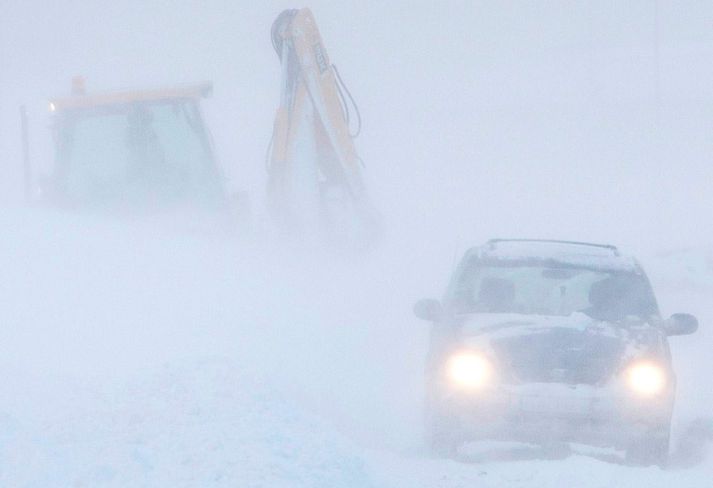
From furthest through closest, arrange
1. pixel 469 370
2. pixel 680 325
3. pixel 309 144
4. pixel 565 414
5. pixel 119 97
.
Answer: pixel 309 144 < pixel 119 97 < pixel 680 325 < pixel 469 370 < pixel 565 414

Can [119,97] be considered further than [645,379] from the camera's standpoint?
Yes

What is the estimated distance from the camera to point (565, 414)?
25.9 ft

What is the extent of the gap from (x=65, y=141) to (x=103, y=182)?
60cm

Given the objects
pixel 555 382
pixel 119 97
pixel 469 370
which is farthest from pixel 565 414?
pixel 119 97

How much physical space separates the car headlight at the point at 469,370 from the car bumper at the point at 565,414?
71mm

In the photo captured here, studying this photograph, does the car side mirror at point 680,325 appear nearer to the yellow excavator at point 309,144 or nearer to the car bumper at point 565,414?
the car bumper at point 565,414

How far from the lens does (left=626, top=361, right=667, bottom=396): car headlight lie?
25.9 ft

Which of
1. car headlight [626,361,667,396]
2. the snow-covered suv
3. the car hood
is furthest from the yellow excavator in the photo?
car headlight [626,361,667,396]

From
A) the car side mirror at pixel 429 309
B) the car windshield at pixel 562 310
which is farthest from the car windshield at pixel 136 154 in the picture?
the car windshield at pixel 562 310

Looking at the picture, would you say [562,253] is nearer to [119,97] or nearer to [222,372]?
[222,372]

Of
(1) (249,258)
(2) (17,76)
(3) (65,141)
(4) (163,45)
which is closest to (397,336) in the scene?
(1) (249,258)

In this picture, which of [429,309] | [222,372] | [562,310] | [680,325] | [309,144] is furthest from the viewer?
[309,144]

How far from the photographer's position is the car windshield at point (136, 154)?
13.4 m

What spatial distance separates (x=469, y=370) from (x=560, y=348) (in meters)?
0.60
